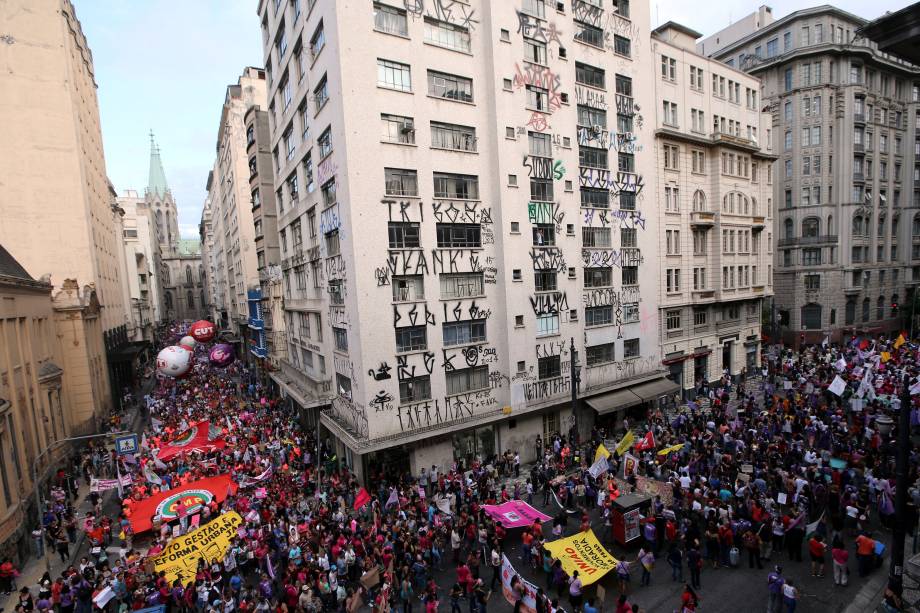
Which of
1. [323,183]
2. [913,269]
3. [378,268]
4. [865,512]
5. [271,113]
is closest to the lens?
[865,512]

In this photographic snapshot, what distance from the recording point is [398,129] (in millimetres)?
26656

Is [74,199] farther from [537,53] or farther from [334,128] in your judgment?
[537,53]

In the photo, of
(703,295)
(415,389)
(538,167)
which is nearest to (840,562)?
(415,389)

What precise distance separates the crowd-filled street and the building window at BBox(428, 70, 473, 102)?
21032 mm

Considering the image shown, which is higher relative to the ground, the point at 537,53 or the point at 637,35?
the point at 637,35

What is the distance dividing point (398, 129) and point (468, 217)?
20.5ft

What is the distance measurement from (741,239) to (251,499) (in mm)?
44194

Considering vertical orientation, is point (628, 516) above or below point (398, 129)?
below

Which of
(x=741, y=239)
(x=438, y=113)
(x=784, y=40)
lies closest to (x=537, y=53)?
(x=438, y=113)

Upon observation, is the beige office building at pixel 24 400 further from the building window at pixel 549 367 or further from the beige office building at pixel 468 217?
the building window at pixel 549 367

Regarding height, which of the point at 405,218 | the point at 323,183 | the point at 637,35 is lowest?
the point at 405,218

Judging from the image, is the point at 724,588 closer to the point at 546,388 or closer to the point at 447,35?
the point at 546,388

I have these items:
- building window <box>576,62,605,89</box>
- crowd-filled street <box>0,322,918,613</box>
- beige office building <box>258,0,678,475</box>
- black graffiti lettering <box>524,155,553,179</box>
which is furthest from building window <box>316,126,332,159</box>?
crowd-filled street <box>0,322,918,613</box>

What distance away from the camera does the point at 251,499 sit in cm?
2342
